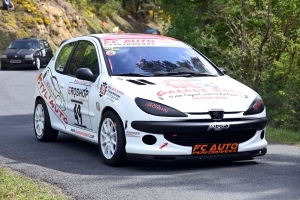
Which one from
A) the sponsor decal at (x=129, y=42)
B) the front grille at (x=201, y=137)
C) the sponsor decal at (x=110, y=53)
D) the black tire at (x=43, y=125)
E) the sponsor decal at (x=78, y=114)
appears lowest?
the black tire at (x=43, y=125)

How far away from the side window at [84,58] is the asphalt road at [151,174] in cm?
116

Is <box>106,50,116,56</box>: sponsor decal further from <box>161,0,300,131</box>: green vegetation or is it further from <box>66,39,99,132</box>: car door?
<box>161,0,300,131</box>: green vegetation

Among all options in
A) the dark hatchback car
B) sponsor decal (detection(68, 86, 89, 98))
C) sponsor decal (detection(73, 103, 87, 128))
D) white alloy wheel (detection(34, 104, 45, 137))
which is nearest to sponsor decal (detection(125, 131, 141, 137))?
sponsor decal (detection(68, 86, 89, 98))

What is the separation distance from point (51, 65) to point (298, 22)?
1223 cm

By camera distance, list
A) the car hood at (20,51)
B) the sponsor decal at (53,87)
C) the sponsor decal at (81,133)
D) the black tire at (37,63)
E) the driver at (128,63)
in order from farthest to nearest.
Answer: the black tire at (37,63), the car hood at (20,51), the sponsor decal at (53,87), the sponsor decal at (81,133), the driver at (128,63)

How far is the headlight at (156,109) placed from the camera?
315 inches

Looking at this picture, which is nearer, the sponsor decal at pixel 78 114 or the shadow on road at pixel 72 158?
the shadow on road at pixel 72 158

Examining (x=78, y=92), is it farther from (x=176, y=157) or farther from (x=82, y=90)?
(x=176, y=157)

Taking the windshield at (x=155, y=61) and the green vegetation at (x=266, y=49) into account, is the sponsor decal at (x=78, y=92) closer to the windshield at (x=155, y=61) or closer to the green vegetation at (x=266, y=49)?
the windshield at (x=155, y=61)

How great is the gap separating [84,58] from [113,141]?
193cm

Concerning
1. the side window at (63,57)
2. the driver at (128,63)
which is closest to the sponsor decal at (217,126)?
the driver at (128,63)

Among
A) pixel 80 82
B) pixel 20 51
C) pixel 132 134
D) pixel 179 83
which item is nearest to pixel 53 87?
pixel 80 82

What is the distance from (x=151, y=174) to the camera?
314 inches

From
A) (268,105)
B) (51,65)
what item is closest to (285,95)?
(268,105)
